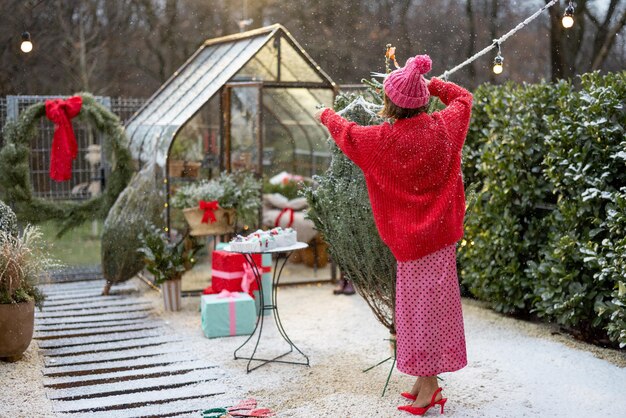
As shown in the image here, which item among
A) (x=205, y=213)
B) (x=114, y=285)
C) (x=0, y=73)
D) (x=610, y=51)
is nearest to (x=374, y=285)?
(x=205, y=213)

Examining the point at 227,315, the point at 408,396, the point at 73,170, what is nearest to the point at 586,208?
the point at 408,396

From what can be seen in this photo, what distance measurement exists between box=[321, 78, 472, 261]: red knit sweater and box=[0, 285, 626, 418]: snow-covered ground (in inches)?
43.7

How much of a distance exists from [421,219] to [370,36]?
13384 millimetres

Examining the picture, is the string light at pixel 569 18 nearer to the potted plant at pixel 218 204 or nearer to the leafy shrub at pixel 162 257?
the potted plant at pixel 218 204

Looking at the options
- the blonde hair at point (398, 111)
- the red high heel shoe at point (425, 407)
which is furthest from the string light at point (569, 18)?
the red high heel shoe at point (425, 407)

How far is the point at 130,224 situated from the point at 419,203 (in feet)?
14.3

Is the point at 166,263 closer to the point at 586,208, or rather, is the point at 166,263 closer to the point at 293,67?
the point at 293,67

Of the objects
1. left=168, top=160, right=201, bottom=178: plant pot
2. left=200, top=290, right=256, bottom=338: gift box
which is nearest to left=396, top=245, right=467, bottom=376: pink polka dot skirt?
left=200, top=290, right=256, bottom=338: gift box

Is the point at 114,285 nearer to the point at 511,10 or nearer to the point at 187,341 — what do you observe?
the point at 187,341

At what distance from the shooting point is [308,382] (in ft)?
18.3

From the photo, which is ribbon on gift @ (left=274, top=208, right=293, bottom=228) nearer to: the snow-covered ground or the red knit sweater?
the snow-covered ground

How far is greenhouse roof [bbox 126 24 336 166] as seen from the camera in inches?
327

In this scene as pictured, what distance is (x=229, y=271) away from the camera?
748 cm

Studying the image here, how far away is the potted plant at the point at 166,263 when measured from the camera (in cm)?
775
